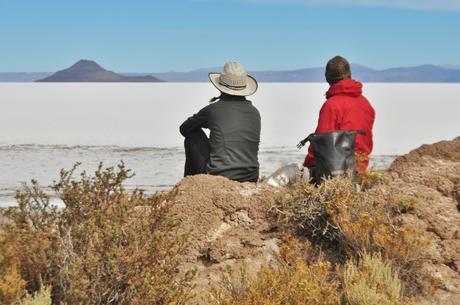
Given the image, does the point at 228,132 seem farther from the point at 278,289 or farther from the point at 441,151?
the point at 441,151

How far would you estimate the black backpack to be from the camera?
6.16 meters

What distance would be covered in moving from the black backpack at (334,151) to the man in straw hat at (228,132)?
0.94m

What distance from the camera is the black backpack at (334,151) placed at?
20.2ft

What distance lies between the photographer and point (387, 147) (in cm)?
2034

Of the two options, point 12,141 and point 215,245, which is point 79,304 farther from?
point 12,141

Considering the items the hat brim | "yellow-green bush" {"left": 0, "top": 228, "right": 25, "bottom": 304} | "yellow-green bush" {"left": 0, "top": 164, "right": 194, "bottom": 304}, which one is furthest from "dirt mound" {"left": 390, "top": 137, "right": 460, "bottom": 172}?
"yellow-green bush" {"left": 0, "top": 228, "right": 25, "bottom": 304}

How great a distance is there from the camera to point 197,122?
7.17 meters

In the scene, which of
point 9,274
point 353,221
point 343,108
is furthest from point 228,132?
point 9,274

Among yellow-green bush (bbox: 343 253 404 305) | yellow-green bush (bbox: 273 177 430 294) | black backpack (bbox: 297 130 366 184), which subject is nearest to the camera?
yellow-green bush (bbox: 343 253 404 305)

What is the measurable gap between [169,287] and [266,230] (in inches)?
59.6

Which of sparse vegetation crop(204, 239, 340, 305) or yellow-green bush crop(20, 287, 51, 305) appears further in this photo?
sparse vegetation crop(204, 239, 340, 305)

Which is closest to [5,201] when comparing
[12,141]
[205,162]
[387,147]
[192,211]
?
[205,162]

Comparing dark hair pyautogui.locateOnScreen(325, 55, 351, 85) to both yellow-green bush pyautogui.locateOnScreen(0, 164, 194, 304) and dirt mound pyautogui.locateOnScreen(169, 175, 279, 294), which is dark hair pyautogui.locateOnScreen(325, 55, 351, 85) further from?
yellow-green bush pyautogui.locateOnScreen(0, 164, 194, 304)

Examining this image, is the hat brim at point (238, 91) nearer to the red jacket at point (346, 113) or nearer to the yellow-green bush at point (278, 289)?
the red jacket at point (346, 113)
